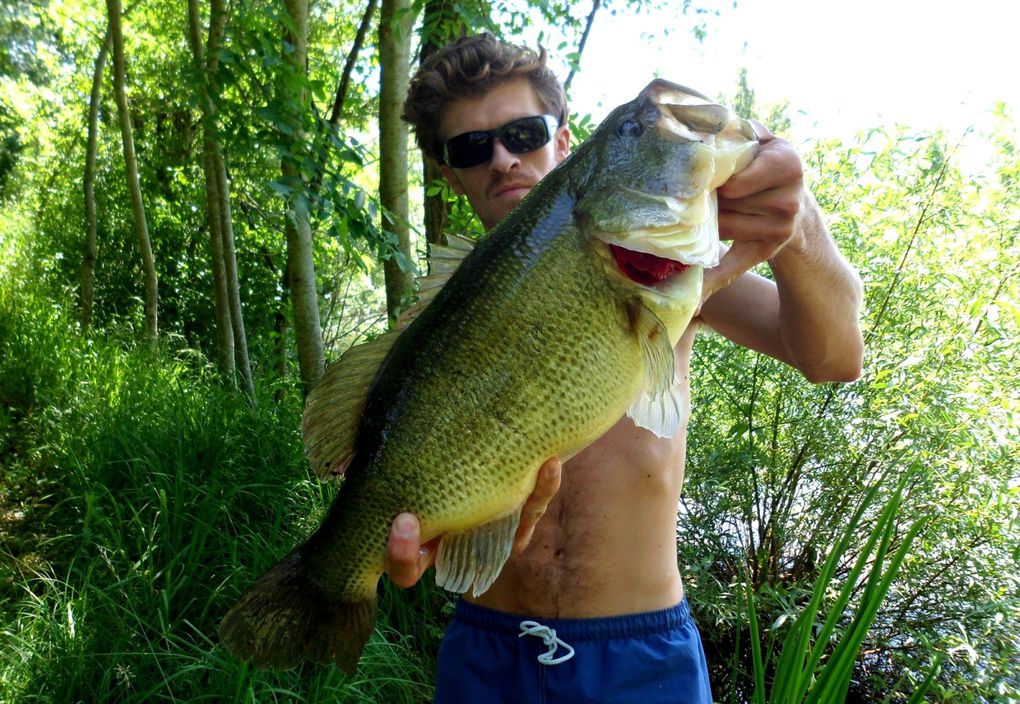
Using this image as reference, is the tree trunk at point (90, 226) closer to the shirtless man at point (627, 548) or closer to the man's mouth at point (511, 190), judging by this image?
the man's mouth at point (511, 190)

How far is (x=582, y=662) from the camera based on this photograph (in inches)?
64.0

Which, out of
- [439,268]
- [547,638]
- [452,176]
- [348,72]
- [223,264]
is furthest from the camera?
[348,72]

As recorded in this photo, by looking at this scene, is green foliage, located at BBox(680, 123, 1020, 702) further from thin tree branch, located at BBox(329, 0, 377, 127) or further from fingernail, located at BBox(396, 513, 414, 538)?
thin tree branch, located at BBox(329, 0, 377, 127)

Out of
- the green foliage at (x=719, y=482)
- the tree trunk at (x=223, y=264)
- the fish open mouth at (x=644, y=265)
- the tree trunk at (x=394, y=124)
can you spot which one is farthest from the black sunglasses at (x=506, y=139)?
the tree trunk at (x=223, y=264)

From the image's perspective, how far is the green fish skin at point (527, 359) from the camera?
1.34 meters

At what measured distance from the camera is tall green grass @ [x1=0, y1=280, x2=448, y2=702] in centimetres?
264

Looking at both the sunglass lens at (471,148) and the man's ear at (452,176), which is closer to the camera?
the sunglass lens at (471,148)

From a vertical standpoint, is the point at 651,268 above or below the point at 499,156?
below

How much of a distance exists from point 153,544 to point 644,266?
304cm

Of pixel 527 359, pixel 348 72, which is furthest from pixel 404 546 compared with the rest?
pixel 348 72

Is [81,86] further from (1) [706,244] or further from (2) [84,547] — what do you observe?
(1) [706,244]

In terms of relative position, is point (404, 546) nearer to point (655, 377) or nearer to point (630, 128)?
point (655, 377)

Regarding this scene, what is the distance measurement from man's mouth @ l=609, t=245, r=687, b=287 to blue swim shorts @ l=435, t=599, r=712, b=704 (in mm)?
871

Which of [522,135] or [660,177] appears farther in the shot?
[522,135]
